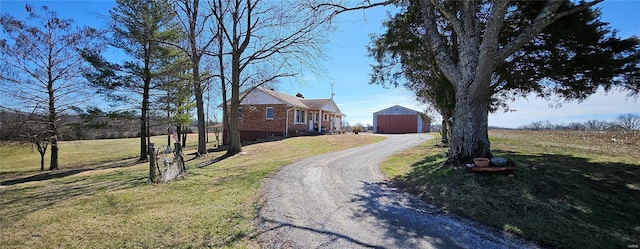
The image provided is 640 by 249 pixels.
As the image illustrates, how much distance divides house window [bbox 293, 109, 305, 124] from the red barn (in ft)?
62.6

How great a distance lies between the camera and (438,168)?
7.89m

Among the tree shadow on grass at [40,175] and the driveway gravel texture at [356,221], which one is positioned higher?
the driveway gravel texture at [356,221]

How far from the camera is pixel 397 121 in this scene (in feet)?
139

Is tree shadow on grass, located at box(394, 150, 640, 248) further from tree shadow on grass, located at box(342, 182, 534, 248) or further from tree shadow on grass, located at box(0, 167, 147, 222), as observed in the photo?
tree shadow on grass, located at box(0, 167, 147, 222)

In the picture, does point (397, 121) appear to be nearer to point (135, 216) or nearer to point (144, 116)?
point (144, 116)

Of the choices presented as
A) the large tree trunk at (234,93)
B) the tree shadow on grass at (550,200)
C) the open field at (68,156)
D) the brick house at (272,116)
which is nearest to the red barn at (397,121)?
the brick house at (272,116)

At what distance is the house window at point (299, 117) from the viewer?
84.7 ft

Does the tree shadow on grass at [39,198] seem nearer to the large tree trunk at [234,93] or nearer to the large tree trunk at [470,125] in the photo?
the large tree trunk at [234,93]

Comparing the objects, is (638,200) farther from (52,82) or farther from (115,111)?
(52,82)

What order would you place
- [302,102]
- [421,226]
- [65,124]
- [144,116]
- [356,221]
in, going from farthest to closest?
1. [302,102]
2. [144,116]
3. [65,124]
4. [356,221]
5. [421,226]

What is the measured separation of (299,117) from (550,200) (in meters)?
22.3

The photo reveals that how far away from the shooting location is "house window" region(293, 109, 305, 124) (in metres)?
25.8

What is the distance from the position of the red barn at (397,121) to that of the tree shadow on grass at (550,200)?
3462cm

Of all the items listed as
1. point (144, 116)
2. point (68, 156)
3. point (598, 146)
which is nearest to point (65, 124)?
point (144, 116)
